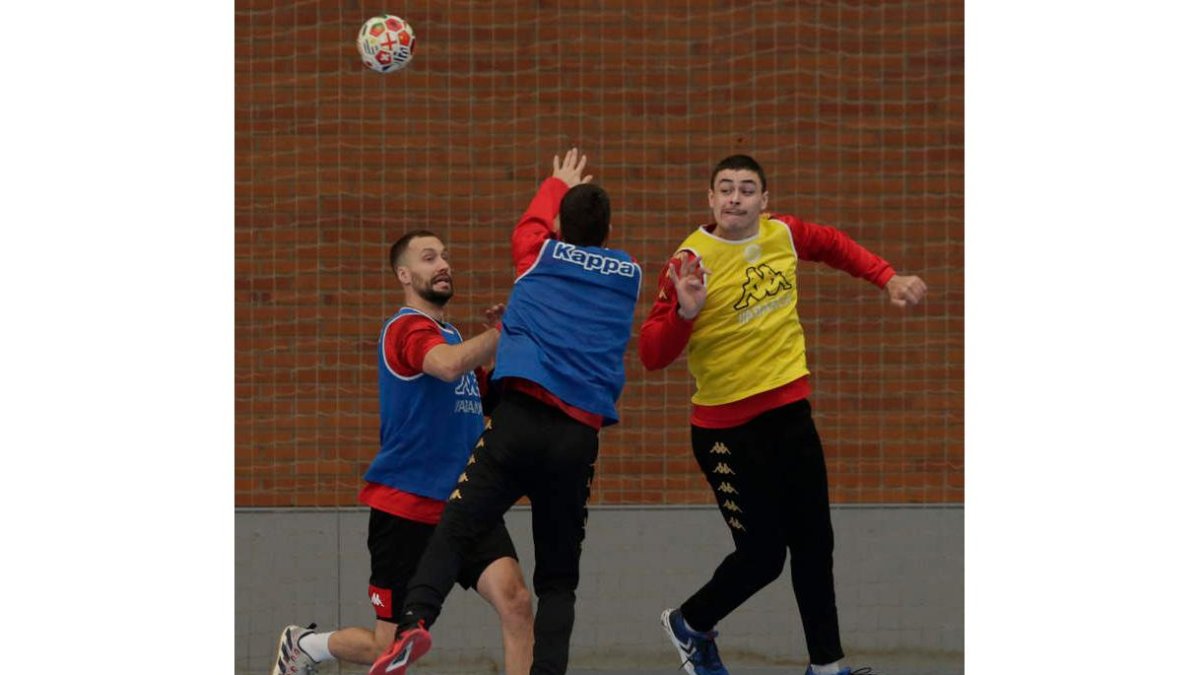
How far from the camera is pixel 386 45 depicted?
10305 mm

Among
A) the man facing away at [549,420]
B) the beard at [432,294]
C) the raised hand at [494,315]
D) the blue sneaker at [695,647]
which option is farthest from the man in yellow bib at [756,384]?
the beard at [432,294]

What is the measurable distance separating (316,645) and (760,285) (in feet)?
9.90

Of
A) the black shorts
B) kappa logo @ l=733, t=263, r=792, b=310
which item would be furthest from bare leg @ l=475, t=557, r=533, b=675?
kappa logo @ l=733, t=263, r=792, b=310

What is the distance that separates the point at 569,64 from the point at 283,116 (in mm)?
1819

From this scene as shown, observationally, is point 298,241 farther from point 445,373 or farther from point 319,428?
point 445,373

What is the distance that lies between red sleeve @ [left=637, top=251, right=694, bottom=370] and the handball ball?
2315 mm

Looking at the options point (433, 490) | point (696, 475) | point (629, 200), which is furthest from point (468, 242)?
point (433, 490)

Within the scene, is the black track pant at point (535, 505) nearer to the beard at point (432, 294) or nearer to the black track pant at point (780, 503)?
the beard at point (432, 294)

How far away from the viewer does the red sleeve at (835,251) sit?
948 centimetres

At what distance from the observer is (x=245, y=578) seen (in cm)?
1148

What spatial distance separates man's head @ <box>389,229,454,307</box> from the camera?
9.04 metres

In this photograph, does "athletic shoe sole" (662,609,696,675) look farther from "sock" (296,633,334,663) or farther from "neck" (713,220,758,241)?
"neck" (713,220,758,241)

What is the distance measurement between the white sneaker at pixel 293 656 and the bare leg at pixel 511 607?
1.45 meters

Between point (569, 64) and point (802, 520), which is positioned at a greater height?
point (569, 64)
